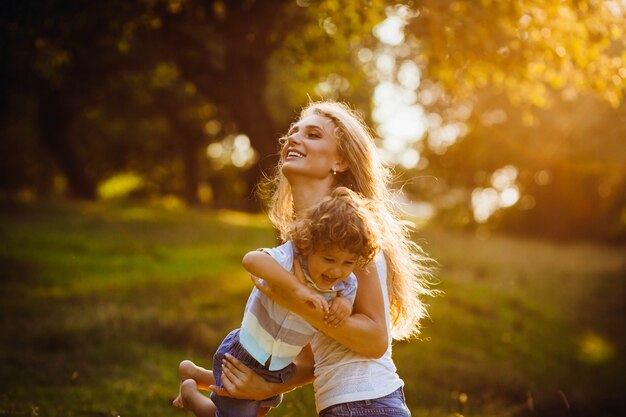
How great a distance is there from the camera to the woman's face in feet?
12.7

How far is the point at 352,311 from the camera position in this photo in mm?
3477

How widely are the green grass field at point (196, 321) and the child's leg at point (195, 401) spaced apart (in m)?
2.15

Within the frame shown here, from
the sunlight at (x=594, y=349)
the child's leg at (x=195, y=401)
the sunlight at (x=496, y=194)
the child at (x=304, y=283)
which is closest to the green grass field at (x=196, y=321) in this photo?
the sunlight at (x=594, y=349)

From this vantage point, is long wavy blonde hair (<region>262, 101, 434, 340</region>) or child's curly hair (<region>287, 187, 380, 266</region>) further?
long wavy blonde hair (<region>262, 101, 434, 340</region>)

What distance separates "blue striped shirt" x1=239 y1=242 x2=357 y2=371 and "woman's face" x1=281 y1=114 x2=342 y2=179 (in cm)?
65

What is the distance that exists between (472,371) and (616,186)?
26106 millimetres

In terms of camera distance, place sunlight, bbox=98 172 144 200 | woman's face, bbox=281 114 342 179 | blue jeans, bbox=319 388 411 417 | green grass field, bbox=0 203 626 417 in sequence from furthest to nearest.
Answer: sunlight, bbox=98 172 144 200 → green grass field, bbox=0 203 626 417 → woman's face, bbox=281 114 342 179 → blue jeans, bbox=319 388 411 417

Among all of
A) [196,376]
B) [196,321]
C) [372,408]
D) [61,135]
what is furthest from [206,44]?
[61,135]

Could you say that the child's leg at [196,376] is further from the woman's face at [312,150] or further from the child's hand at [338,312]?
the woman's face at [312,150]

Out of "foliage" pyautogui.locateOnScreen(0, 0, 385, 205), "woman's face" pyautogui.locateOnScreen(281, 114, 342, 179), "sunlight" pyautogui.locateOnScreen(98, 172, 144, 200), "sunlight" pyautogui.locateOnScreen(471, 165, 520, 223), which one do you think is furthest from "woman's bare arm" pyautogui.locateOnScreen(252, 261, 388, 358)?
"sunlight" pyautogui.locateOnScreen(98, 172, 144, 200)

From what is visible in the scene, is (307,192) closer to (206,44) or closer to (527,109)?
(527,109)

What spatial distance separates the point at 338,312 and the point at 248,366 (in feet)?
1.91

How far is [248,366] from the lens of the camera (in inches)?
136

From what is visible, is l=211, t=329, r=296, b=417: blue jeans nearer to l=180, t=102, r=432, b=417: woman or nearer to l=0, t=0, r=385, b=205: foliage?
l=180, t=102, r=432, b=417: woman
